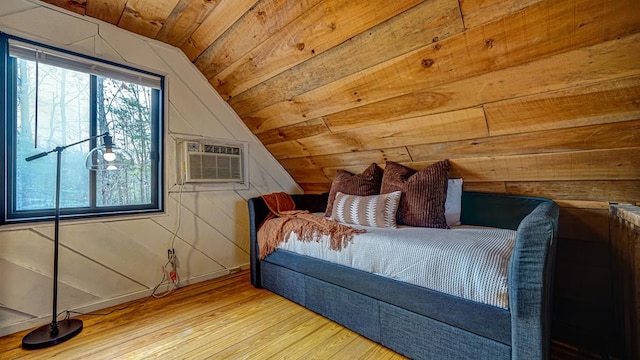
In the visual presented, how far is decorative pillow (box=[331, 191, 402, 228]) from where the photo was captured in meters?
1.94

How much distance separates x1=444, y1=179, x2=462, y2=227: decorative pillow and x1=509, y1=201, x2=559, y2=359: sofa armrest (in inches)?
38.2

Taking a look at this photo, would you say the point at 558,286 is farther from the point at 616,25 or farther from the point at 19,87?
the point at 19,87

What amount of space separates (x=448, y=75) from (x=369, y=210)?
3.34 ft

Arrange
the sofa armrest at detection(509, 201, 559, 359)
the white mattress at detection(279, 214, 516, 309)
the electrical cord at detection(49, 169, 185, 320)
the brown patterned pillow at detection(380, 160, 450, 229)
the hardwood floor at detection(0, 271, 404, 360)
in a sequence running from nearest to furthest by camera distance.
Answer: the sofa armrest at detection(509, 201, 559, 359), the white mattress at detection(279, 214, 516, 309), the hardwood floor at detection(0, 271, 404, 360), the brown patterned pillow at detection(380, 160, 450, 229), the electrical cord at detection(49, 169, 185, 320)

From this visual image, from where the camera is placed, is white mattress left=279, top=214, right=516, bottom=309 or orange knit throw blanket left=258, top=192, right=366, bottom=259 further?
orange knit throw blanket left=258, top=192, right=366, bottom=259

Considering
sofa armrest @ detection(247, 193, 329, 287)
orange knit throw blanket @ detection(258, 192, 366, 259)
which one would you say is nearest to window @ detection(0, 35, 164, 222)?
sofa armrest @ detection(247, 193, 329, 287)

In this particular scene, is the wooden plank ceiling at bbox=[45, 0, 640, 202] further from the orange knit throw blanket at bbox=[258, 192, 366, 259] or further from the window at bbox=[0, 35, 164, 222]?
the orange knit throw blanket at bbox=[258, 192, 366, 259]

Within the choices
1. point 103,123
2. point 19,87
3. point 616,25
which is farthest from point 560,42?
point 19,87

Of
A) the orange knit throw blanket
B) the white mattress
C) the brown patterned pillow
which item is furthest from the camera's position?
the brown patterned pillow

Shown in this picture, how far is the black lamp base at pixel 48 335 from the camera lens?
4.89 feet

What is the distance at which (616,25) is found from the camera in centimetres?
101

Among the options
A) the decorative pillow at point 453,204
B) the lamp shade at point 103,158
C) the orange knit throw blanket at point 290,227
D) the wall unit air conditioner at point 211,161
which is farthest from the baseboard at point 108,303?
the decorative pillow at point 453,204

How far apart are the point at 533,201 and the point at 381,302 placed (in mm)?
1216

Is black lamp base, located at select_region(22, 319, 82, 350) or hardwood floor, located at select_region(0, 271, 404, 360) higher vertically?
black lamp base, located at select_region(22, 319, 82, 350)
